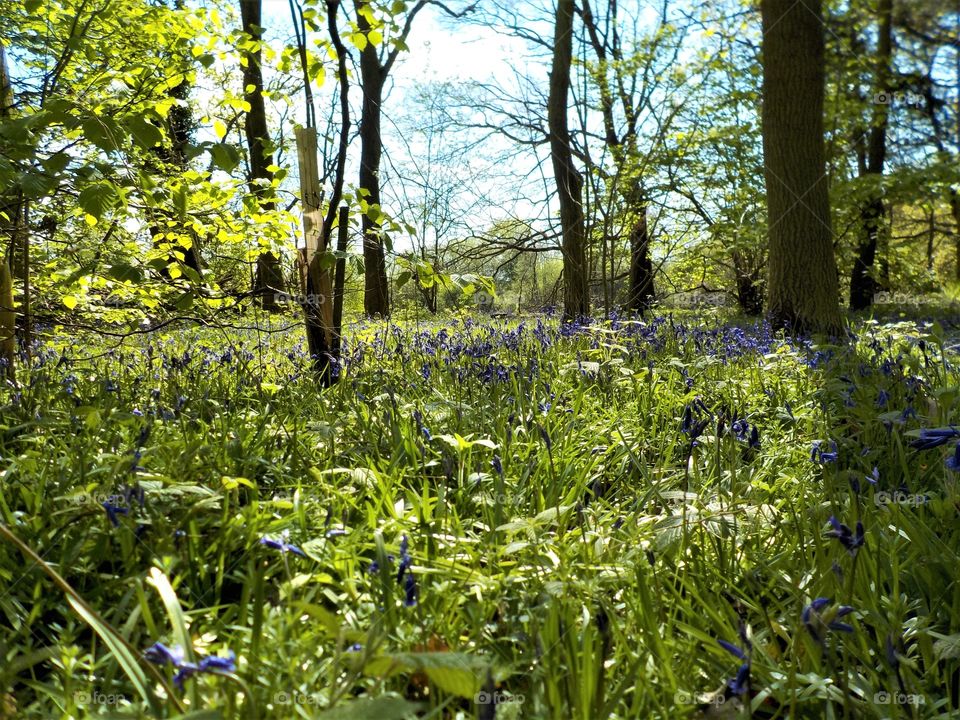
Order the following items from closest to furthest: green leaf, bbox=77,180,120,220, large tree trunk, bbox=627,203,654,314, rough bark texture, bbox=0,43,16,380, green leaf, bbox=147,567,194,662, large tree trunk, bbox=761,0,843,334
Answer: green leaf, bbox=147,567,194,662
green leaf, bbox=77,180,120,220
rough bark texture, bbox=0,43,16,380
large tree trunk, bbox=761,0,843,334
large tree trunk, bbox=627,203,654,314

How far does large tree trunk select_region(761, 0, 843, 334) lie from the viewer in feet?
20.4

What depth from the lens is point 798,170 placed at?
6367 millimetres

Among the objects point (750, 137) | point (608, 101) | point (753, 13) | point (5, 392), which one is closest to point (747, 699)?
point (5, 392)

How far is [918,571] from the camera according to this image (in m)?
1.63

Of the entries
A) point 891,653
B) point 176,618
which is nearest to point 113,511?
point 176,618

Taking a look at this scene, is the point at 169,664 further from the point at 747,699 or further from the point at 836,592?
the point at 836,592

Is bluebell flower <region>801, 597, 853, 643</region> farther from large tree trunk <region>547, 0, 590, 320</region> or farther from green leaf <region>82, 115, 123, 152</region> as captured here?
large tree trunk <region>547, 0, 590, 320</region>

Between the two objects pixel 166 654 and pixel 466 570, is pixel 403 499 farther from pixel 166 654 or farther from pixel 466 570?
pixel 166 654

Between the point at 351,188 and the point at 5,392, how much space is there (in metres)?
2.32

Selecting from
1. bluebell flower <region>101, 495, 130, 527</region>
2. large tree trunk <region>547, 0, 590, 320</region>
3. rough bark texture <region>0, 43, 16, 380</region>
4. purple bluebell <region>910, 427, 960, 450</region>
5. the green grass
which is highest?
large tree trunk <region>547, 0, 590, 320</region>

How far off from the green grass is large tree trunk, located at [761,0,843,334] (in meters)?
3.79

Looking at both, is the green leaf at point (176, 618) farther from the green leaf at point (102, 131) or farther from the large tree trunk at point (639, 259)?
the large tree trunk at point (639, 259)

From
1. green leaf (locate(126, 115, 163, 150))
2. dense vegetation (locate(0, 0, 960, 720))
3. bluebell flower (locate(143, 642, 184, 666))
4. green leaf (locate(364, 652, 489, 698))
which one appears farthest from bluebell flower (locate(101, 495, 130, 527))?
green leaf (locate(126, 115, 163, 150))

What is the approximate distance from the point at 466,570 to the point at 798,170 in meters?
6.26
